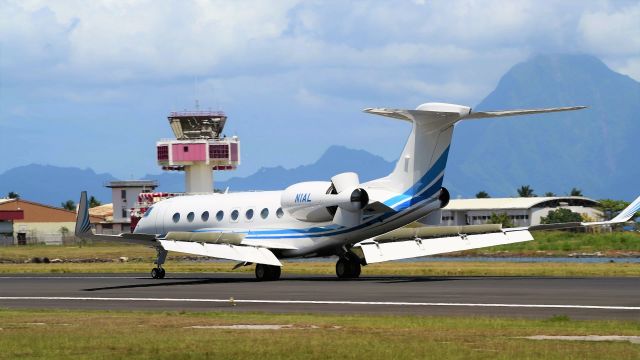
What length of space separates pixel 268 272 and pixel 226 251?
2.54 meters

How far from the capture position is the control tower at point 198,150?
120812mm

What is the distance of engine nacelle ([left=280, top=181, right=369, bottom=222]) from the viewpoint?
37.9 metres

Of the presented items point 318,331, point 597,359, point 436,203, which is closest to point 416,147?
point 436,203

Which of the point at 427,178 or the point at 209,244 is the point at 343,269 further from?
the point at 427,178

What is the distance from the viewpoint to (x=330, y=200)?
3897cm

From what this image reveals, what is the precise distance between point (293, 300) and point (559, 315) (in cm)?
827

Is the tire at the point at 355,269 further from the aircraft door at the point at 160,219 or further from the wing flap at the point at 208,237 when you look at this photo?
the aircraft door at the point at 160,219

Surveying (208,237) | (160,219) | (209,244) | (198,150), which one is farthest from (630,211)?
(198,150)

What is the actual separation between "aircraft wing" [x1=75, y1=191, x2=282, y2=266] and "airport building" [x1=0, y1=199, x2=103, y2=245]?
7924cm

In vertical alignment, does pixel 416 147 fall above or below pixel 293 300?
above

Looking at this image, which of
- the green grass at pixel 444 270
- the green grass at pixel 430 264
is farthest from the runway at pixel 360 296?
the green grass at pixel 430 264

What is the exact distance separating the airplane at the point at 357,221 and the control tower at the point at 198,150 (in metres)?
76.9

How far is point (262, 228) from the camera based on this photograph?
42312mm

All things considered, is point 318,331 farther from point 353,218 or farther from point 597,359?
point 353,218
